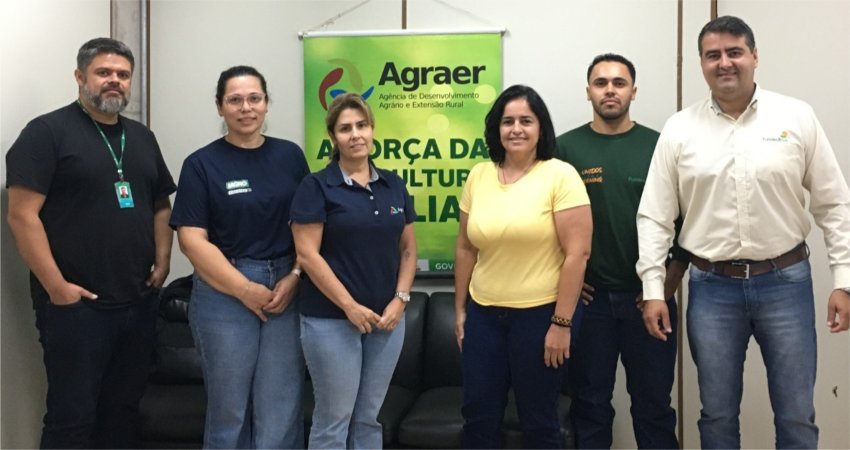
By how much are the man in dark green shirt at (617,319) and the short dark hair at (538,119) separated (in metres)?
0.31

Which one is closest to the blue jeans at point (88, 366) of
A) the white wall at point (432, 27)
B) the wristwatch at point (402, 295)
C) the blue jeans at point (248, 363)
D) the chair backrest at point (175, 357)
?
the blue jeans at point (248, 363)

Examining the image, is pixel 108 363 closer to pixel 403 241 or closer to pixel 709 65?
pixel 403 241

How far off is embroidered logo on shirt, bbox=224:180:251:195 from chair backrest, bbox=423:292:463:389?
1334 mm

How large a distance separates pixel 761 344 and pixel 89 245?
2.33 metres

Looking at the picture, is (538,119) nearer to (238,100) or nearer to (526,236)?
(526,236)

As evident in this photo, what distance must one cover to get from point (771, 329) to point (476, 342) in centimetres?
96

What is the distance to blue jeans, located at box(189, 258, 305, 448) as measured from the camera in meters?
2.35

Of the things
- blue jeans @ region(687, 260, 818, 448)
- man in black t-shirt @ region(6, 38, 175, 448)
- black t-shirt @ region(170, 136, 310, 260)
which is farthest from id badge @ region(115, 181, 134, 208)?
blue jeans @ region(687, 260, 818, 448)

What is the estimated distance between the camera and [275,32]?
3.63 m

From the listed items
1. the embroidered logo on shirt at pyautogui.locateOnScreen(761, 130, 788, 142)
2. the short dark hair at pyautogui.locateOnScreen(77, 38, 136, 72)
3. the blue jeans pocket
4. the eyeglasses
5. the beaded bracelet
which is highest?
the short dark hair at pyautogui.locateOnScreen(77, 38, 136, 72)

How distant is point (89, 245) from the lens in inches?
95.3

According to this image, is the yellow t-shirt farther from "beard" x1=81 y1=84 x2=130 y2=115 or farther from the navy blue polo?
"beard" x1=81 y1=84 x2=130 y2=115

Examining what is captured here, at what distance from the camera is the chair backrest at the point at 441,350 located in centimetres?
330

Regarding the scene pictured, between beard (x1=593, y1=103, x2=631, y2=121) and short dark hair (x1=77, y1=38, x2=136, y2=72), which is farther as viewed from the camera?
beard (x1=593, y1=103, x2=631, y2=121)
